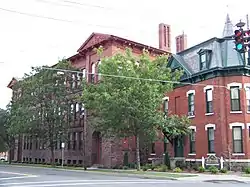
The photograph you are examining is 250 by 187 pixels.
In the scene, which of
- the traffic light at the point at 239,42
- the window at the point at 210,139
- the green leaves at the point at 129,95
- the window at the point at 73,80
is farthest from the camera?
the window at the point at 73,80

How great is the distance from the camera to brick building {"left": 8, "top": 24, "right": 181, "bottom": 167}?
38812 mm

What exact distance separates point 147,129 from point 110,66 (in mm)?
5876

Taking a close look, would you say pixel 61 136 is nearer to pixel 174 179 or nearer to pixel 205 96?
pixel 205 96

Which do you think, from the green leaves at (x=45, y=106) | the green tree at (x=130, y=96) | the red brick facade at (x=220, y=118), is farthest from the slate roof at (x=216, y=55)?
the green leaves at (x=45, y=106)

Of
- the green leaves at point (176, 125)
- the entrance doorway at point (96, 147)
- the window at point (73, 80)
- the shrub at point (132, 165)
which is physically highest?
the window at point (73, 80)

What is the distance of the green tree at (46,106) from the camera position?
41.6 metres

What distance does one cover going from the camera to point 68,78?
43625mm

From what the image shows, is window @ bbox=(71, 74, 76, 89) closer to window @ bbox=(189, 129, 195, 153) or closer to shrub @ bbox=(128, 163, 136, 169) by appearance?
shrub @ bbox=(128, 163, 136, 169)

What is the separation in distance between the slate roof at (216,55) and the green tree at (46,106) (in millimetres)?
13390

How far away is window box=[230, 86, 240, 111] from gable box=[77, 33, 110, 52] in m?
15.0

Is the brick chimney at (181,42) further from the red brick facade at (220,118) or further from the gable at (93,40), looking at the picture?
the red brick facade at (220,118)

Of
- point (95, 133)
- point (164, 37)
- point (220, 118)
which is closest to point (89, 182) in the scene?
point (220, 118)

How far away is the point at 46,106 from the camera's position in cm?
4153

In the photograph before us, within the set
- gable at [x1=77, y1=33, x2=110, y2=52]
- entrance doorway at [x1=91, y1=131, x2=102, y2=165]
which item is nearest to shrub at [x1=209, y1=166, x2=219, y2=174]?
entrance doorway at [x1=91, y1=131, x2=102, y2=165]
